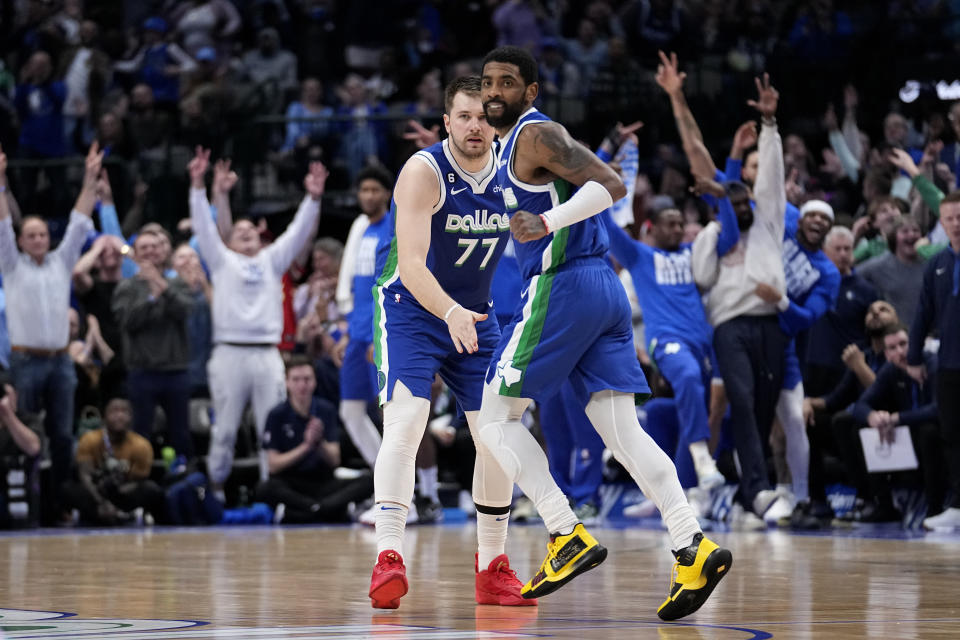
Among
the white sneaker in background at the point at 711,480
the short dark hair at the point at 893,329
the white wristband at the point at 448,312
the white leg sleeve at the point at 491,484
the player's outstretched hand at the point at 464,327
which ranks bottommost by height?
the white sneaker in background at the point at 711,480

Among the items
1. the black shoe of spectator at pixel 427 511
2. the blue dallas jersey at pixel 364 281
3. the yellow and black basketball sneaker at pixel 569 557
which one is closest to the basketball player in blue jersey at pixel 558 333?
the yellow and black basketball sneaker at pixel 569 557

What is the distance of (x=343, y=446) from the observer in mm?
13328

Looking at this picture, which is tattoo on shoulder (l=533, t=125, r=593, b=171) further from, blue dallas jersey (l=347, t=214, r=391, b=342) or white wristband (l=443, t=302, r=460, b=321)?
blue dallas jersey (l=347, t=214, r=391, b=342)

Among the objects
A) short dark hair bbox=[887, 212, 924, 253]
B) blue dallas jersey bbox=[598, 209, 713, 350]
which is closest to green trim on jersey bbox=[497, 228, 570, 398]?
blue dallas jersey bbox=[598, 209, 713, 350]

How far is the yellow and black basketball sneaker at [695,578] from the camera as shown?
5355mm

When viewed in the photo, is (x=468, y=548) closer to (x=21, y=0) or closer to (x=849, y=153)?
(x=849, y=153)

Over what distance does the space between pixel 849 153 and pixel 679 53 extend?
125 inches

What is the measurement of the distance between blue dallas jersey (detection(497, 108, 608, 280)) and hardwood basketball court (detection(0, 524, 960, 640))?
4.40 ft

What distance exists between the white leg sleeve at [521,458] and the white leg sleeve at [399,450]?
35 cm

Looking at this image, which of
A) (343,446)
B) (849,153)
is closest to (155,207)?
(343,446)

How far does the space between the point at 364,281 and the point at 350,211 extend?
543cm

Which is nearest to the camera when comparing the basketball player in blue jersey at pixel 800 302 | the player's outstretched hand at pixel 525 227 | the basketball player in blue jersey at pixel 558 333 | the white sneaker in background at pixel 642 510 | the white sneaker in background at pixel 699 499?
the player's outstretched hand at pixel 525 227

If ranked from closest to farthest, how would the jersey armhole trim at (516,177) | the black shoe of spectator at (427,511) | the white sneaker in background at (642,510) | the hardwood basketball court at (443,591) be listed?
the hardwood basketball court at (443,591), the jersey armhole trim at (516,177), the black shoe of spectator at (427,511), the white sneaker in background at (642,510)

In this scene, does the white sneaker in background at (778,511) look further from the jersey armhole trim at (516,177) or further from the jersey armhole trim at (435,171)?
the jersey armhole trim at (516,177)
